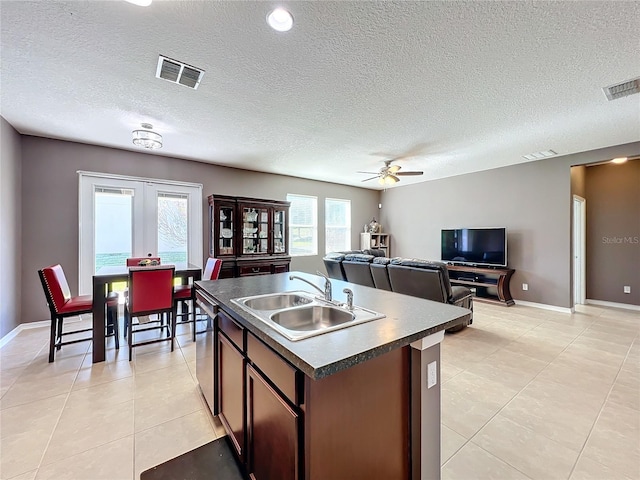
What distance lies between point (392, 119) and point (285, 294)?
241 centimetres

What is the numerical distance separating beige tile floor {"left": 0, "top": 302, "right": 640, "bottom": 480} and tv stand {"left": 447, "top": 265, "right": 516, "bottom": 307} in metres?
1.70

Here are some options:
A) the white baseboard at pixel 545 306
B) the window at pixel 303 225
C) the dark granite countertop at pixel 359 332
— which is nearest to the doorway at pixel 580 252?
the white baseboard at pixel 545 306

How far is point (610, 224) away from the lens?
5.03 metres

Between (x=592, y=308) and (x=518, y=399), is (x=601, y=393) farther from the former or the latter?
(x=592, y=308)

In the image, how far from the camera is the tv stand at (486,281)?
5.02m

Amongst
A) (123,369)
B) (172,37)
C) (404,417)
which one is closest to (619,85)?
(404,417)

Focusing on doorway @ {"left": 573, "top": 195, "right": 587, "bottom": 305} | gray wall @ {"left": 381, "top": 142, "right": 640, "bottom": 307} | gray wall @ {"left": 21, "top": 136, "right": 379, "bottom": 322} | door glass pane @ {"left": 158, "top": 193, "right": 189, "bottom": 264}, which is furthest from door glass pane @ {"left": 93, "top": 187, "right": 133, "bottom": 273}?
doorway @ {"left": 573, "top": 195, "right": 587, "bottom": 305}

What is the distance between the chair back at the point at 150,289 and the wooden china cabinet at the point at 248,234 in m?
1.68

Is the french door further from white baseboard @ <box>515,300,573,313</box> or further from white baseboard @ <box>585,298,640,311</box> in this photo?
white baseboard @ <box>585,298,640,311</box>

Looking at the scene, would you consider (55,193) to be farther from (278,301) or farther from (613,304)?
(613,304)

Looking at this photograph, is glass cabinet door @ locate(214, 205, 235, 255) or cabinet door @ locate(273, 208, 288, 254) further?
cabinet door @ locate(273, 208, 288, 254)

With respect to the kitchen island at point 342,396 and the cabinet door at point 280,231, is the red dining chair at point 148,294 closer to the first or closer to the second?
the kitchen island at point 342,396

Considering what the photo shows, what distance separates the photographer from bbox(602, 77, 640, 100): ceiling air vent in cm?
243

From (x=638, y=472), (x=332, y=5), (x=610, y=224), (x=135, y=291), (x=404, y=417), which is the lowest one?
(x=638, y=472)
